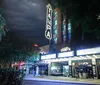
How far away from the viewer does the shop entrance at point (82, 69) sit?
3523cm

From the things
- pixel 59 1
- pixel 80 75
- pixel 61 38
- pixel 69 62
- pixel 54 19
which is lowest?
pixel 80 75

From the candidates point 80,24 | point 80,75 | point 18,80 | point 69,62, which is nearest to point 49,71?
point 69,62

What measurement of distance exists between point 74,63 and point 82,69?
2690 mm

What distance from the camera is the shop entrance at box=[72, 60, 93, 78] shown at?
35231mm

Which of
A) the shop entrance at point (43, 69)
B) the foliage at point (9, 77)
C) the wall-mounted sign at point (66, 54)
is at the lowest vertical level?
the shop entrance at point (43, 69)

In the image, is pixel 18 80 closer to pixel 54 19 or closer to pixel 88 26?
pixel 88 26

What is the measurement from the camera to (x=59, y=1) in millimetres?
5973

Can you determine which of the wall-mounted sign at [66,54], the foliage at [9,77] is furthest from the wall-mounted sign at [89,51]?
the foliage at [9,77]

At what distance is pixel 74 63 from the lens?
Result: 38.9 meters

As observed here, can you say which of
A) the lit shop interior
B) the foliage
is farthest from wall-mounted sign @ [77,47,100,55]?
the foliage

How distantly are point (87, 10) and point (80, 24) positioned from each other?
0.58 metres

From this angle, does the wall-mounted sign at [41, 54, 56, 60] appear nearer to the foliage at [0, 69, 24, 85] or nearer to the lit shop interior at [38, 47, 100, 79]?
the lit shop interior at [38, 47, 100, 79]

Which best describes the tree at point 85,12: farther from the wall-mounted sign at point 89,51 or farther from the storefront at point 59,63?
the storefront at point 59,63

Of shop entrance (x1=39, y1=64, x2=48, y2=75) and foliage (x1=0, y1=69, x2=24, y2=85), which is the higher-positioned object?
foliage (x1=0, y1=69, x2=24, y2=85)
